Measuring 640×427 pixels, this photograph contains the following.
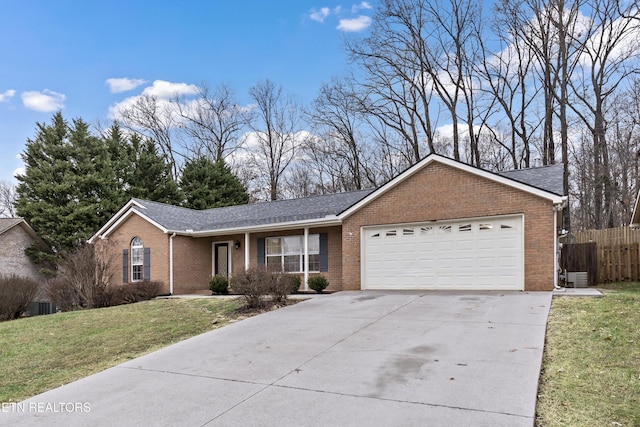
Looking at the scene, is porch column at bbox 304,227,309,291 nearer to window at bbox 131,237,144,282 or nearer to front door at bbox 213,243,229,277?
front door at bbox 213,243,229,277

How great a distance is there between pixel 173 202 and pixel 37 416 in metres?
29.2

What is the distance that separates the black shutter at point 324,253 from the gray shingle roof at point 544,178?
21.9 ft

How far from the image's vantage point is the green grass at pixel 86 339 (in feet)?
20.7

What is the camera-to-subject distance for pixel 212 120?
37.3 m

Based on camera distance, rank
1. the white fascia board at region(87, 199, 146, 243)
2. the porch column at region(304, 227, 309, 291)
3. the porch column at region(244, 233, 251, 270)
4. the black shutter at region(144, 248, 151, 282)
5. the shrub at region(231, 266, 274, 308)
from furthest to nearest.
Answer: the white fascia board at region(87, 199, 146, 243)
the black shutter at region(144, 248, 151, 282)
the porch column at region(244, 233, 251, 270)
the porch column at region(304, 227, 309, 291)
the shrub at region(231, 266, 274, 308)

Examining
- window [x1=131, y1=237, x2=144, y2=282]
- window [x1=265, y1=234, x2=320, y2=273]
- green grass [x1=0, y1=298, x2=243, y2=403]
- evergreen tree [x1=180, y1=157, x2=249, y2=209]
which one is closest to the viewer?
green grass [x1=0, y1=298, x2=243, y2=403]

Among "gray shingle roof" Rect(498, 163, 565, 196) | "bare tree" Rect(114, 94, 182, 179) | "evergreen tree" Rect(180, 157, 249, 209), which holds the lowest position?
"gray shingle roof" Rect(498, 163, 565, 196)

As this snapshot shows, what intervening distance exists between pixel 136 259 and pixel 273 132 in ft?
62.3

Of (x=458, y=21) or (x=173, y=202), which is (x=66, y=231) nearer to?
(x=173, y=202)

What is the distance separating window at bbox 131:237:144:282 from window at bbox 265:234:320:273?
6.38 metres

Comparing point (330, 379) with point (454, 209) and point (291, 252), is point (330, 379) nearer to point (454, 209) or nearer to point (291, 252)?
point (454, 209)

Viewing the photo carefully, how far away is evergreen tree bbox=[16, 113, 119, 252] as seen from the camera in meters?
26.7

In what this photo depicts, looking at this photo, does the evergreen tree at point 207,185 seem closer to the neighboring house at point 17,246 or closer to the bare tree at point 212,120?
the bare tree at point 212,120

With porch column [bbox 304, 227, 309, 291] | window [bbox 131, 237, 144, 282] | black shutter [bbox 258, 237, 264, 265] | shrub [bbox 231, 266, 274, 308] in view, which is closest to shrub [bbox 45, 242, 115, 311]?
window [bbox 131, 237, 144, 282]
